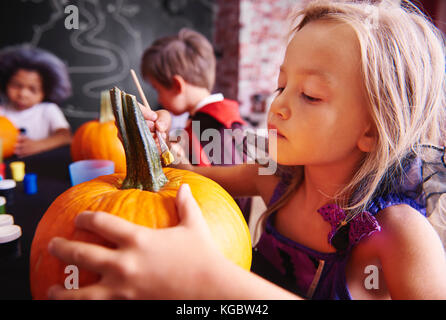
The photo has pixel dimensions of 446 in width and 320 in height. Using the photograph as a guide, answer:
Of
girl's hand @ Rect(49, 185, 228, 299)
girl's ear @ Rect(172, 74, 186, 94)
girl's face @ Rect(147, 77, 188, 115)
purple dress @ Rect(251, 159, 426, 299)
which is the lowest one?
purple dress @ Rect(251, 159, 426, 299)

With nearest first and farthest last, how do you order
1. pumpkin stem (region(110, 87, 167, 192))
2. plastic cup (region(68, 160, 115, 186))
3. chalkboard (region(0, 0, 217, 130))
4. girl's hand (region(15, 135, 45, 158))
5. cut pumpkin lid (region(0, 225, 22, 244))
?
pumpkin stem (region(110, 87, 167, 192))
cut pumpkin lid (region(0, 225, 22, 244))
plastic cup (region(68, 160, 115, 186))
girl's hand (region(15, 135, 45, 158))
chalkboard (region(0, 0, 217, 130))

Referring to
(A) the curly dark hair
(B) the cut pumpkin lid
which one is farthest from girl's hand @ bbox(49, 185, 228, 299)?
(A) the curly dark hair

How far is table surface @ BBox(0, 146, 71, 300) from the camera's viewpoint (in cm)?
47

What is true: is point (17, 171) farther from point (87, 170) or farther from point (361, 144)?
point (361, 144)

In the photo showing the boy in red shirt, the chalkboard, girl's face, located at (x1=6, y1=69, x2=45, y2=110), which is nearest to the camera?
the boy in red shirt

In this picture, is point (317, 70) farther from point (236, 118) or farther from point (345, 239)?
point (236, 118)

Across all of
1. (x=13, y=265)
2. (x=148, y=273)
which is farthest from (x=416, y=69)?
(x=13, y=265)

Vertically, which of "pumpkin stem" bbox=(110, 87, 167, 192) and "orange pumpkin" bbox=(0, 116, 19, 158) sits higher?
"pumpkin stem" bbox=(110, 87, 167, 192)

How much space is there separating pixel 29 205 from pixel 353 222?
82 centimetres

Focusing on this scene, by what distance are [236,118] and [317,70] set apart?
87 centimetres

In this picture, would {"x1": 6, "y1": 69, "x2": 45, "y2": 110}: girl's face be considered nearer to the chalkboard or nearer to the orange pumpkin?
the chalkboard

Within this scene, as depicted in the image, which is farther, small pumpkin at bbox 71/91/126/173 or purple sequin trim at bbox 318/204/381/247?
small pumpkin at bbox 71/91/126/173

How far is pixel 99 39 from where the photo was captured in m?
2.90

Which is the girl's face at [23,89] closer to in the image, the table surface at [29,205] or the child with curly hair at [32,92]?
the child with curly hair at [32,92]
